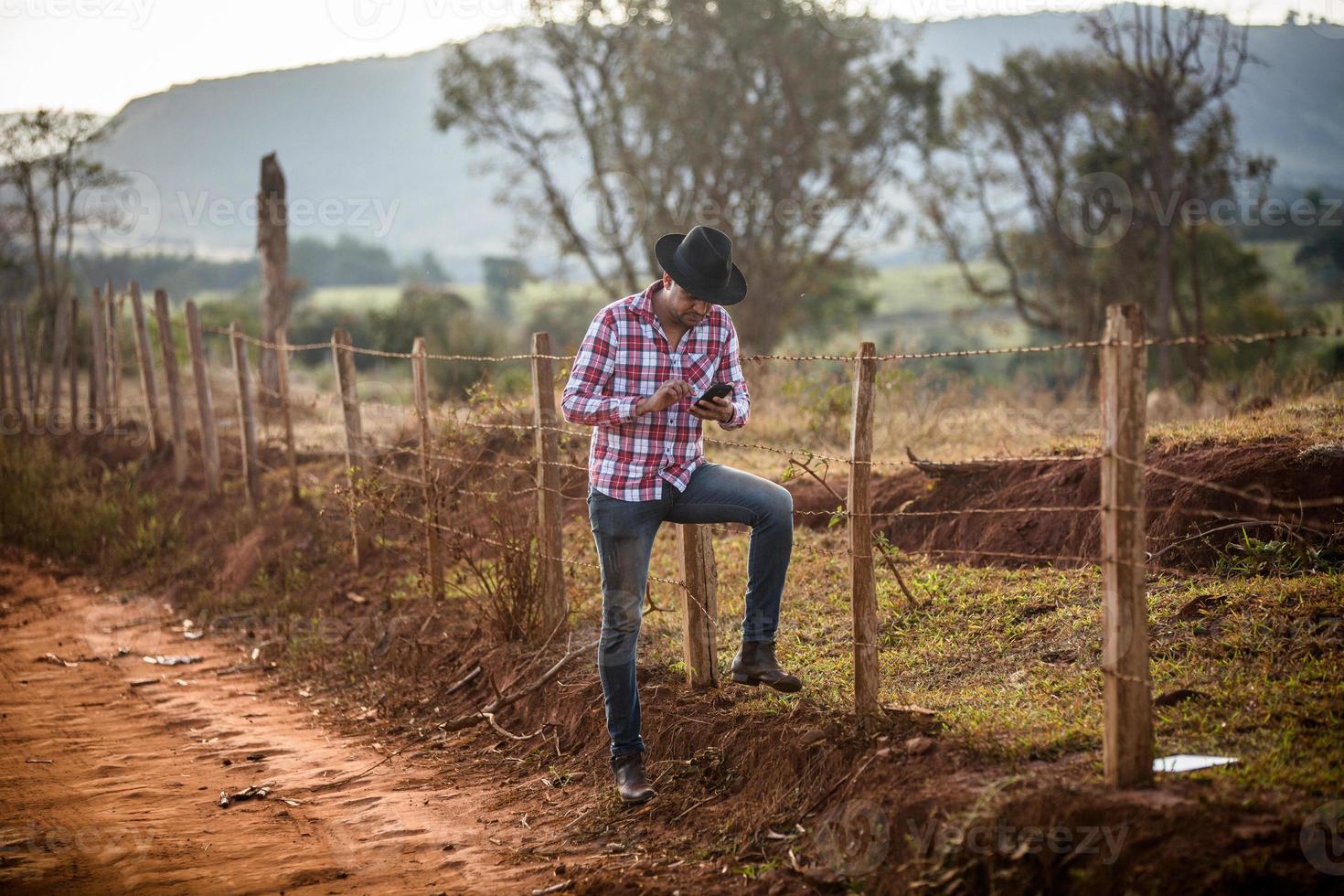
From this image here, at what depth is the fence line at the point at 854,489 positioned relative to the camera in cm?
369

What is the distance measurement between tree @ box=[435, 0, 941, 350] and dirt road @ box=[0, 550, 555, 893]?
17.3 meters

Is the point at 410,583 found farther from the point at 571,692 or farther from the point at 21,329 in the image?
the point at 21,329

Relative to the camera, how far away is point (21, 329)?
17.4 m

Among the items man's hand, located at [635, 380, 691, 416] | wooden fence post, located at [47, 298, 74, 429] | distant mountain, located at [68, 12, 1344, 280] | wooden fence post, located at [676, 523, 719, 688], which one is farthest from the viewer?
distant mountain, located at [68, 12, 1344, 280]

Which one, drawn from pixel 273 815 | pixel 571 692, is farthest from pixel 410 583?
pixel 273 815

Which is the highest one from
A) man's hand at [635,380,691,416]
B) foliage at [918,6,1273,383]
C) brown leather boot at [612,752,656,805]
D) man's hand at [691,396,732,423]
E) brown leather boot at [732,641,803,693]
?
foliage at [918,6,1273,383]

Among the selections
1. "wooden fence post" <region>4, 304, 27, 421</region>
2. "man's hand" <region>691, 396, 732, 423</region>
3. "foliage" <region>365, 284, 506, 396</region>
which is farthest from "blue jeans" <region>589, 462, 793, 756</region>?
"foliage" <region>365, 284, 506, 396</region>

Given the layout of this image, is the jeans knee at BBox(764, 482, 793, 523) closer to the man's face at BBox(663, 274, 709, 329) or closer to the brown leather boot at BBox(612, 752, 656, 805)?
the man's face at BBox(663, 274, 709, 329)

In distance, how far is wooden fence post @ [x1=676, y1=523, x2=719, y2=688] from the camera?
543 cm

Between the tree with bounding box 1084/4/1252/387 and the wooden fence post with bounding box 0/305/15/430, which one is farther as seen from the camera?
the tree with bounding box 1084/4/1252/387

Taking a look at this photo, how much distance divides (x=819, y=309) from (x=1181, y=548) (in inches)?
1052

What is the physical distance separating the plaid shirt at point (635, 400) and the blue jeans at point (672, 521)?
2.9 inches

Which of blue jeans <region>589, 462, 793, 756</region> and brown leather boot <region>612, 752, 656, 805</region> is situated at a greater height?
blue jeans <region>589, 462, 793, 756</region>

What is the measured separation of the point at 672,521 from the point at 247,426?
7442 mm
